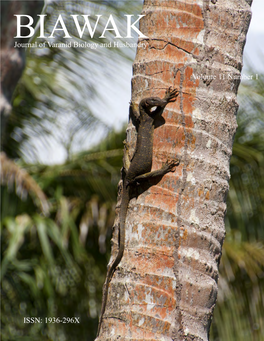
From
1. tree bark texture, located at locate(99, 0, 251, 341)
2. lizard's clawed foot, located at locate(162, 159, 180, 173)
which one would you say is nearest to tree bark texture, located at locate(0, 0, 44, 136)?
tree bark texture, located at locate(99, 0, 251, 341)

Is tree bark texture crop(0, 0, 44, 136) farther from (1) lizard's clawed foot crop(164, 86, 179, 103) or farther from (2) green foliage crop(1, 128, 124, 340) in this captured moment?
(2) green foliage crop(1, 128, 124, 340)

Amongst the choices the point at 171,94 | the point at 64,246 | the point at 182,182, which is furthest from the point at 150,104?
the point at 64,246

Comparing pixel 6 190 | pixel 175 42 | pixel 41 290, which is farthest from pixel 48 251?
pixel 175 42

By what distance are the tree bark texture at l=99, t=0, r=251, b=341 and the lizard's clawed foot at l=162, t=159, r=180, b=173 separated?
0.10 ft

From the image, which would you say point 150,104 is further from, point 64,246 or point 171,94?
point 64,246

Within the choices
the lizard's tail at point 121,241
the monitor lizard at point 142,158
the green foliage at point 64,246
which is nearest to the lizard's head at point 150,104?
the monitor lizard at point 142,158

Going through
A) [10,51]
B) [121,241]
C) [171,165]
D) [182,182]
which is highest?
[10,51]

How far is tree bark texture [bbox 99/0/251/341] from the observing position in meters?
2.56

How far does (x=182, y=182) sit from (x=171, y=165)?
0.45ft

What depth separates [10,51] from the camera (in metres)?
2.85

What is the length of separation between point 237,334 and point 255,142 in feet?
9.95

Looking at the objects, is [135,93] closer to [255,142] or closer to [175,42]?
[175,42]

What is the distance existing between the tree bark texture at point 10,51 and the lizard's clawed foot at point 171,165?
3.71 ft

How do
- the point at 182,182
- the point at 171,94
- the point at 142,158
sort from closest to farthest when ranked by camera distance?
the point at 182,182, the point at 171,94, the point at 142,158
